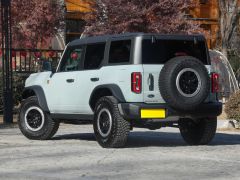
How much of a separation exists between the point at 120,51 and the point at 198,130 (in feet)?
6.85

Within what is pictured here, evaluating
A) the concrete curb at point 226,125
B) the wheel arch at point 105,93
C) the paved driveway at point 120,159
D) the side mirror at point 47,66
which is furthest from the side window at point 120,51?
the concrete curb at point 226,125

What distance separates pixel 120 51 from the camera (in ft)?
44.4

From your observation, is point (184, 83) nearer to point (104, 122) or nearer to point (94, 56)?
point (104, 122)

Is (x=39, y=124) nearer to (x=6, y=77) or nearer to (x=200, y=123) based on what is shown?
(x=200, y=123)

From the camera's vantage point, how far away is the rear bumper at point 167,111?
42.3ft

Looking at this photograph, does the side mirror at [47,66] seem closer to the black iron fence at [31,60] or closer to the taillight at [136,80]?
the taillight at [136,80]

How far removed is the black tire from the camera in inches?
508

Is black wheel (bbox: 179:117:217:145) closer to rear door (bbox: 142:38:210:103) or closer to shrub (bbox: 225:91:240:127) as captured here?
rear door (bbox: 142:38:210:103)

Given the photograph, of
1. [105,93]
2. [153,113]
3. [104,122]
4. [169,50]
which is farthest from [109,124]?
[169,50]

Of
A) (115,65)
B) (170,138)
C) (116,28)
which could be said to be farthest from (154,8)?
(115,65)

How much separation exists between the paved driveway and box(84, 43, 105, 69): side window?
4.66 ft

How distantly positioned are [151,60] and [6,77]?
8.10 meters

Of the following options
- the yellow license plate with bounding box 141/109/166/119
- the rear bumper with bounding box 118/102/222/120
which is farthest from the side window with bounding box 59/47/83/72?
the yellow license plate with bounding box 141/109/166/119

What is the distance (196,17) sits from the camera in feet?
147
